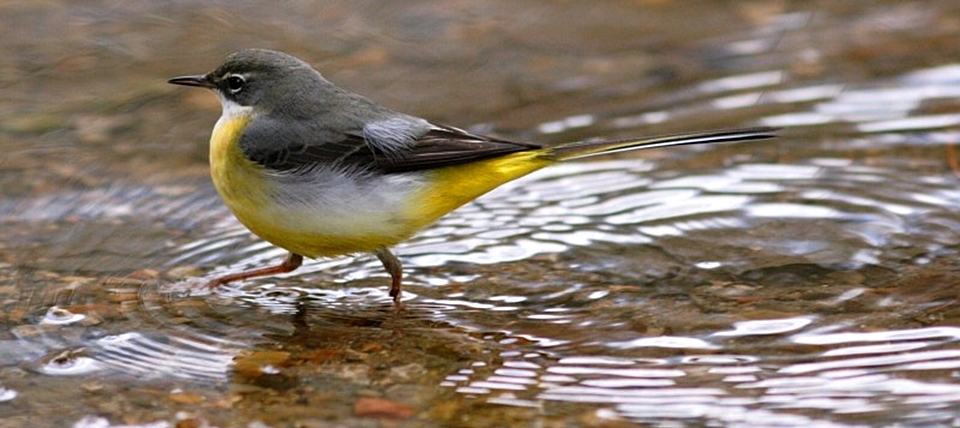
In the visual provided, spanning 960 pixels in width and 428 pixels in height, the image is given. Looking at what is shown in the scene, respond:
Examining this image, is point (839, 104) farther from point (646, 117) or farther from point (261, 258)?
point (261, 258)

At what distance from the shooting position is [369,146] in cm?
655

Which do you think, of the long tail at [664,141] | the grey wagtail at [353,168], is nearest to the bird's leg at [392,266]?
the grey wagtail at [353,168]

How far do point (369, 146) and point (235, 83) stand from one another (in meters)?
0.81

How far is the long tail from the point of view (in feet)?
20.4

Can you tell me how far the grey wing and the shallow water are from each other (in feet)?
1.99

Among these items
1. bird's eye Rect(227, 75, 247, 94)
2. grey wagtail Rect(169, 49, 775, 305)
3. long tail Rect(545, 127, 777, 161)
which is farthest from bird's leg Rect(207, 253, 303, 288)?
long tail Rect(545, 127, 777, 161)

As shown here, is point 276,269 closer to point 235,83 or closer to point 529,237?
point 235,83

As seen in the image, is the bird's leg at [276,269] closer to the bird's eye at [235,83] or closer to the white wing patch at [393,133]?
the white wing patch at [393,133]

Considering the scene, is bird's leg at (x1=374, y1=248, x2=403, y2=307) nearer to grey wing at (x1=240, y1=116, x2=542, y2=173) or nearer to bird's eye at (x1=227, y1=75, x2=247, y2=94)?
grey wing at (x1=240, y1=116, x2=542, y2=173)

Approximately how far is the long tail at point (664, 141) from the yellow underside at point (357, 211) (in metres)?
0.10

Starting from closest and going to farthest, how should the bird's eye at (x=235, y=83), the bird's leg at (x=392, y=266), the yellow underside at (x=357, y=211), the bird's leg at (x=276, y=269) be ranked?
the yellow underside at (x=357, y=211) → the bird's leg at (x=392, y=266) → the bird's leg at (x=276, y=269) → the bird's eye at (x=235, y=83)

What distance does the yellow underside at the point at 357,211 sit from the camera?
6.33m

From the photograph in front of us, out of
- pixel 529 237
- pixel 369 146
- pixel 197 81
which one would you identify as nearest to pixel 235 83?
pixel 197 81

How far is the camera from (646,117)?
9297 millimetres
